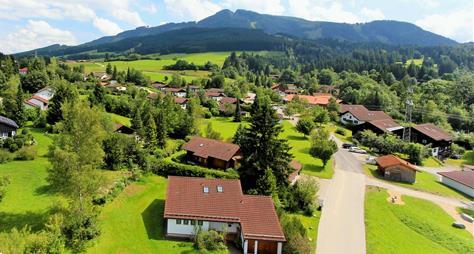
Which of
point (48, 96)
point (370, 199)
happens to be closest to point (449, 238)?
point (370, 199)

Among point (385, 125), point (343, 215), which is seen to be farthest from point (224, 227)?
point (385, 125)

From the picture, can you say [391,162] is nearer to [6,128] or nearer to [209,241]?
[209,241]

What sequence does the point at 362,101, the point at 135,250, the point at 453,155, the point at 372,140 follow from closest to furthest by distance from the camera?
the point at 135,250 → the point at 372,140 → the point at 453,155 → the point at 362,101

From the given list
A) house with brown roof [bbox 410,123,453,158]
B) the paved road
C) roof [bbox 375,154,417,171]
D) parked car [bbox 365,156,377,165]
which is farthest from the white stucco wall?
house with brown roof [bbox 410,123,453,158]

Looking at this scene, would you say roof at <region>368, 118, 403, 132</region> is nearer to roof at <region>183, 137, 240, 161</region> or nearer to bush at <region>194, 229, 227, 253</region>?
roof at <region>183, 137, 240, 161</region>

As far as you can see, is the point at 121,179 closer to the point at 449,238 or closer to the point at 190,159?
the point at 190,159
